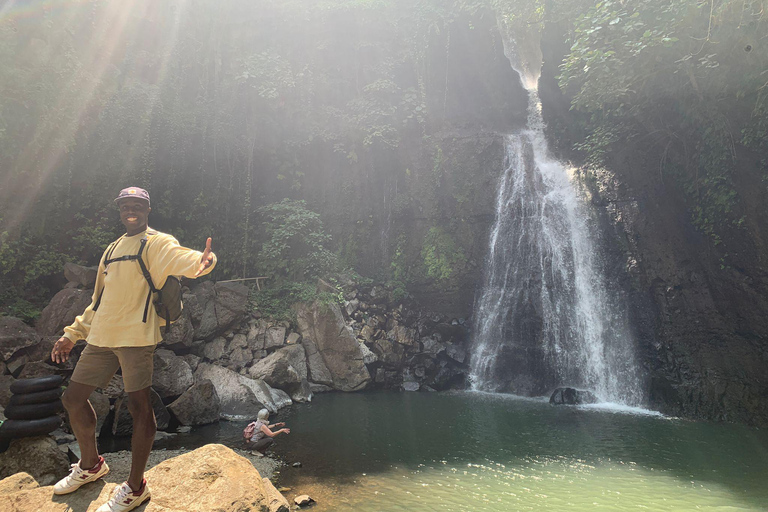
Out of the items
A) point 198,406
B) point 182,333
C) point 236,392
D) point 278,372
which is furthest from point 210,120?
point 198,406

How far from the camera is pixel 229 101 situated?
16156 mm

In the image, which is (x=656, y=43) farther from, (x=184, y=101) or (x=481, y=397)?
(x=184, y=101)

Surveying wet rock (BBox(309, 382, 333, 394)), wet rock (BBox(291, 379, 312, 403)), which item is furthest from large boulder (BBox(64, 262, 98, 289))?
wet rock (BBox(309, 382, 333, 394))

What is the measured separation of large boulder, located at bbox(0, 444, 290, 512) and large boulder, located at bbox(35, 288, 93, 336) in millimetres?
6568

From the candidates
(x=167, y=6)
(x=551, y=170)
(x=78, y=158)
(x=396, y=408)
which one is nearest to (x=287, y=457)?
(x=396, y=408)

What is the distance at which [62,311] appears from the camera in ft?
28.2

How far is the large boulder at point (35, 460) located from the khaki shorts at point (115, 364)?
4.83 ft

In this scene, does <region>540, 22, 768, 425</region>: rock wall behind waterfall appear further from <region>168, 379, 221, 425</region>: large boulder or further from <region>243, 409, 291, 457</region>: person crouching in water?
<region>168, 379, 221, 425</region>: large boulder

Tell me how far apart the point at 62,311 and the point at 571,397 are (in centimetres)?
1156

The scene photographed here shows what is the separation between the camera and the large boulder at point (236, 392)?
903cm

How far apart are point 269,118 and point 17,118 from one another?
8.07 m

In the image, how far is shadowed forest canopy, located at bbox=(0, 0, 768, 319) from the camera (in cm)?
1023

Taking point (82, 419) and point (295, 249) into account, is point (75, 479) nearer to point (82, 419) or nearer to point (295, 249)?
point (82, 419)

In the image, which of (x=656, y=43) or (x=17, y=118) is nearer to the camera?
(x=656, y=43)
